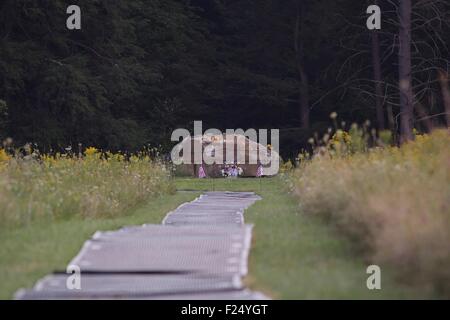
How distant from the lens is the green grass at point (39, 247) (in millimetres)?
8641

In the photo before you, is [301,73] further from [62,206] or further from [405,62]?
[62,206]

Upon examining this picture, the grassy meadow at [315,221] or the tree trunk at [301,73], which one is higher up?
the tree trunk at [301,73]

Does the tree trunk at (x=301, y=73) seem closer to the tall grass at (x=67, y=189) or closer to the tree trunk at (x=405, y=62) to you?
the tree trunk at (x=405, y=62)

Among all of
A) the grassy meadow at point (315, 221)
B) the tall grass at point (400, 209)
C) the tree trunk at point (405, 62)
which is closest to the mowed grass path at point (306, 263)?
the grassy meadow at point (315, 221)

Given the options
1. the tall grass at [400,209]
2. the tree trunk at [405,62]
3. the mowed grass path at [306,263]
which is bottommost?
the mowed grass path at [306,263]

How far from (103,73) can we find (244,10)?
26.1 feet

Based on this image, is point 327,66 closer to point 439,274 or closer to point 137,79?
point 137,79

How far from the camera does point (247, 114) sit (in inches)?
1624

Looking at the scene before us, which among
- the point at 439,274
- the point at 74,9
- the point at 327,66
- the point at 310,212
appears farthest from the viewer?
the point at 327,66

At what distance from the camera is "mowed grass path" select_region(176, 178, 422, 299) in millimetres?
7680

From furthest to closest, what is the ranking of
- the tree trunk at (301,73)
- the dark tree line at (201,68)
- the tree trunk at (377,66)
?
the tree trunk at (301,73), the tree trunk at (377,66), the dark tree line at (201,68)

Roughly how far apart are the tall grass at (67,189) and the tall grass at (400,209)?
3.12m

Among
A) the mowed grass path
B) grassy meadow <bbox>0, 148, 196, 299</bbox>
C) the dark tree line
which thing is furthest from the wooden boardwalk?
the dark tree line
